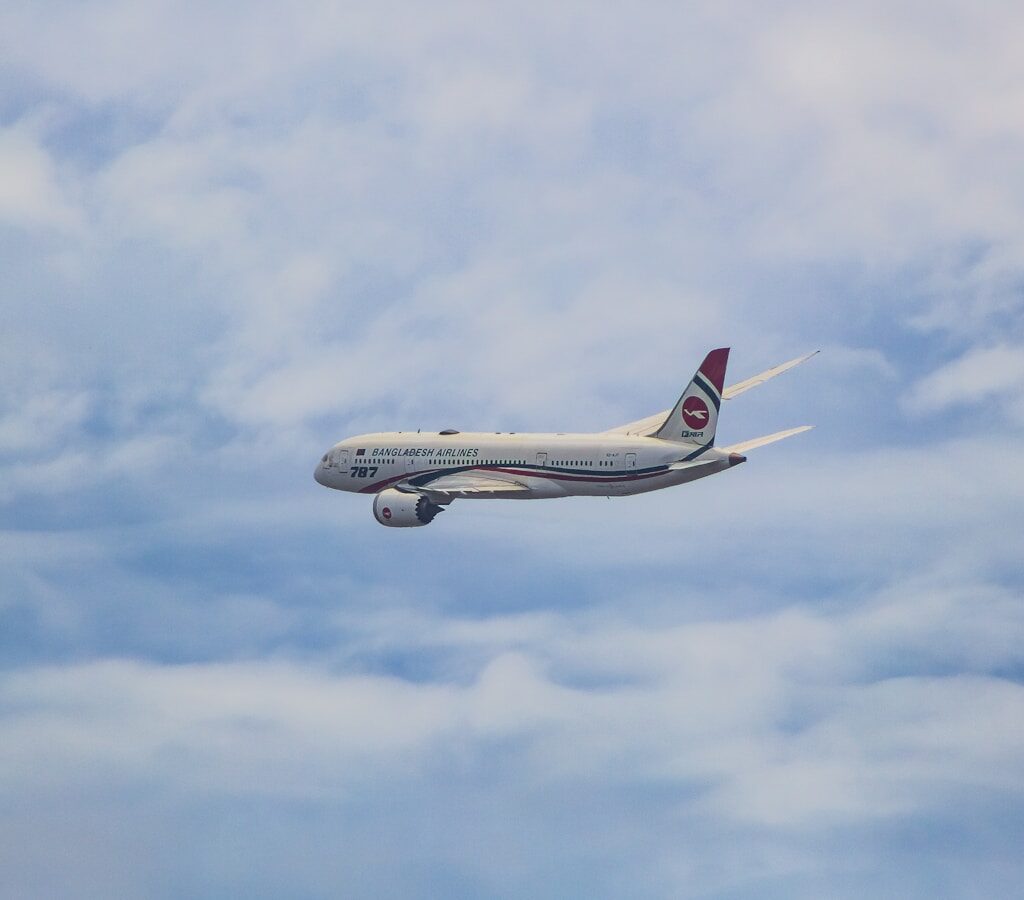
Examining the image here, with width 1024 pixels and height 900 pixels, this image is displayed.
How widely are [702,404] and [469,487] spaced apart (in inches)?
585

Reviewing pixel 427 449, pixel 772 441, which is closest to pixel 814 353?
pixel 772 441

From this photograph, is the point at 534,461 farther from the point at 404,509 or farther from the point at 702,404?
the point at 702,404

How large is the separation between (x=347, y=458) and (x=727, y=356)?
27.8 metres

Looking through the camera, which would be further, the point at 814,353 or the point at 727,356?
the point at 814,353

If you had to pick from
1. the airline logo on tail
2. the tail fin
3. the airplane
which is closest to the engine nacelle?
the airplane

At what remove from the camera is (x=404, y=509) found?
388 ft

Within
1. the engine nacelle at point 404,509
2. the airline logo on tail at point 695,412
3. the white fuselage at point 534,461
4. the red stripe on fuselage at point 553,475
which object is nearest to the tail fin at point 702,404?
the airline logo on tail at point 695,412

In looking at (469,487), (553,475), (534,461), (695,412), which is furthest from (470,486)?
(695,412)

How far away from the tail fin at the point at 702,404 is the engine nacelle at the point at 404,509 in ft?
49.8

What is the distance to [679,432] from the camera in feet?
374

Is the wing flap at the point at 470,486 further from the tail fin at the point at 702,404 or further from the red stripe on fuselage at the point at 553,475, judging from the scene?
the tail fin at the point at 702,404

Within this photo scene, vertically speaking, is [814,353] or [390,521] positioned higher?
[814,353]

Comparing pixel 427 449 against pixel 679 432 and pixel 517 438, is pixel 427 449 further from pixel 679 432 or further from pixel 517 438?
pixel 679 432

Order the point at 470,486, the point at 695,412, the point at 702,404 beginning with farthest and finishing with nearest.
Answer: the point at 470,486, the point at 695,412, the point at 702,404
